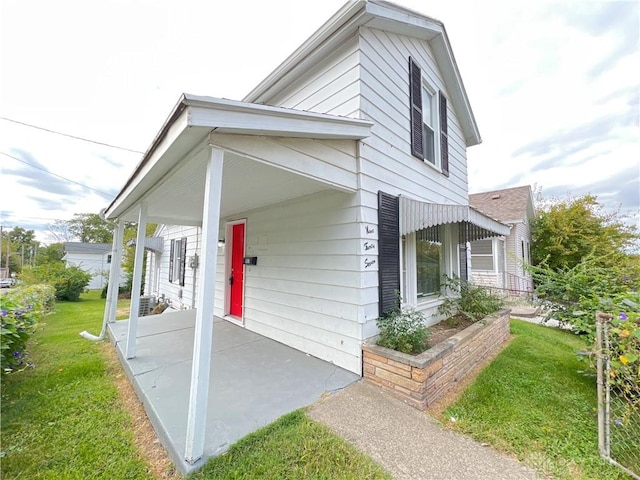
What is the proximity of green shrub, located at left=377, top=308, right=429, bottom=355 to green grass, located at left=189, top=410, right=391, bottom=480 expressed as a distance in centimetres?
140

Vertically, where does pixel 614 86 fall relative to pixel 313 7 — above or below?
below

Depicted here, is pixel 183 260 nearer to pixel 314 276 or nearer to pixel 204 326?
pixel 314 276

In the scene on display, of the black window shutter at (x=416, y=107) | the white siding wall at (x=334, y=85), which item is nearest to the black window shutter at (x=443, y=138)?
the black window shutter at (x=416, y=107)

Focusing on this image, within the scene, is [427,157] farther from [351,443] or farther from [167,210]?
[167,210]

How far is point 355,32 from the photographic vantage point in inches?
148

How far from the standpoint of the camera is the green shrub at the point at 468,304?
200 inches

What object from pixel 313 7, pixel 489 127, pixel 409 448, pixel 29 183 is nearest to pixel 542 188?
pixel 489 127

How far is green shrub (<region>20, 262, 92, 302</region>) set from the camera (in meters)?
11.6

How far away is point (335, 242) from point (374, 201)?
0.83 m

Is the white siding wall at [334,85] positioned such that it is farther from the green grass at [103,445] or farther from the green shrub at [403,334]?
the green grass at [103,445]

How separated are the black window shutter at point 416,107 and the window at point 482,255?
31.6ft

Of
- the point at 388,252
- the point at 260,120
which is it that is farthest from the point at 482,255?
the point at 260,120

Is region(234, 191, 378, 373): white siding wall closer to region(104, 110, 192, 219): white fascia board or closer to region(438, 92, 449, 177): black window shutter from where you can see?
region(104, 110, 192, 219): white fascia board

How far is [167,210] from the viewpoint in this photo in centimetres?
529
